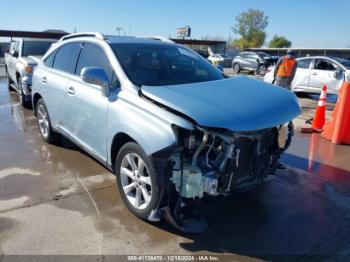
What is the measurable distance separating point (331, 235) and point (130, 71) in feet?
9.00

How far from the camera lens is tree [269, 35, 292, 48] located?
8012cm

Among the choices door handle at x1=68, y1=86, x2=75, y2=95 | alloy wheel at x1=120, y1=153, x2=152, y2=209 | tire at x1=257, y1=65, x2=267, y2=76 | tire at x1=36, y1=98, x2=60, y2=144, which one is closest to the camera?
alloy wheel at x1=120, y1=153, x2=152, y2=209

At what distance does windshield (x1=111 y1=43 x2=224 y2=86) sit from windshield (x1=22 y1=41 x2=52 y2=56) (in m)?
7.54

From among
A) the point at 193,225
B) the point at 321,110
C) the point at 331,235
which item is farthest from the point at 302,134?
the point at 193,225

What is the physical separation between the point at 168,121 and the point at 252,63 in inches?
978

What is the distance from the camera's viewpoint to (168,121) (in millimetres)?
3018

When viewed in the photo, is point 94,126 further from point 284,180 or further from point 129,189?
point 284,180

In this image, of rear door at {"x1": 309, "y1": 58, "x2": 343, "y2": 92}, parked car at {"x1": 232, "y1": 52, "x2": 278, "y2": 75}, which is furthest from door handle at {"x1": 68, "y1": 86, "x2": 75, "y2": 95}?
parked car at {"x1": 232, "y1": 52, "x2": 278, "y2": 75}

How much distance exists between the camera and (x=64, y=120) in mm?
5000

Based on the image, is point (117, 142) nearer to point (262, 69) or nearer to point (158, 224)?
point (158, 224)

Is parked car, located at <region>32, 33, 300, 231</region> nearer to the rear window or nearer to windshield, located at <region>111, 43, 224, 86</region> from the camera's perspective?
windshield, located at <region>111, 43, 224, 86</region>

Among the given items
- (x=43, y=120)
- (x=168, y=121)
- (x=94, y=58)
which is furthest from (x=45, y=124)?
(x=168, y=121)

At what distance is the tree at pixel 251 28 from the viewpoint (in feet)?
247

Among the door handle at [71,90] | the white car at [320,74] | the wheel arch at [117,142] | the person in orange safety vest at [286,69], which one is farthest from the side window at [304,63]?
the wheel arch at [117,142]
